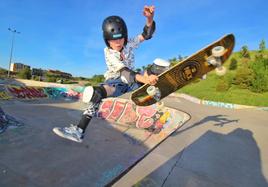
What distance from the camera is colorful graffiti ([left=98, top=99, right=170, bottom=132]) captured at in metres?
11.3

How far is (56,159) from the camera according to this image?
4.69m

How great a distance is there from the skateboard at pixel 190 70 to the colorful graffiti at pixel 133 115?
607cm

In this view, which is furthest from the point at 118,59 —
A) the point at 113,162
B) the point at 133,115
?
the point at 133,115

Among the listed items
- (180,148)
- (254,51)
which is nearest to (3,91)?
(180,148)

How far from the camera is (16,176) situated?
371 cm

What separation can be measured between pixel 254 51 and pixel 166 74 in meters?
64.2

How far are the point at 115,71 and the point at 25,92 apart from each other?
58.6 feet

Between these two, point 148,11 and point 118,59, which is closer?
point 118,59

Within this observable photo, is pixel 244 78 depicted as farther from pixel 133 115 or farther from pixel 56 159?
pixel 56 159

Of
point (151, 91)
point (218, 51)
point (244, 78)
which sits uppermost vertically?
point (244, 78)

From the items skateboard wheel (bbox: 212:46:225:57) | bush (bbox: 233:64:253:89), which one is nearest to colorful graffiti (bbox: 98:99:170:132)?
Answer: skateboard wheel (bbox: 212:46:225:57)

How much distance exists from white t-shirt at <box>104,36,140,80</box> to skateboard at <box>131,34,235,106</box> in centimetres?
55

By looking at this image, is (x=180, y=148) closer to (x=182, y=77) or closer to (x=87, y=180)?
(x=182, y=77)

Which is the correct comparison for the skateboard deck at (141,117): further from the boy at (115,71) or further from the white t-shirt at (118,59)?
the white t-shirt at (118,59)
